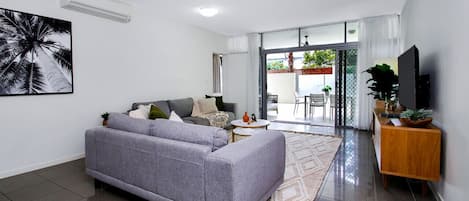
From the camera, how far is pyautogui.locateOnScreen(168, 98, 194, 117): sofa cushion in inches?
178

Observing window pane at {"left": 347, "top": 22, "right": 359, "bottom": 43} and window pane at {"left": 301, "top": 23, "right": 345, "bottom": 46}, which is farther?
window pane at {"left": 301, "top": 23, "right": 345, "bottom": 46}

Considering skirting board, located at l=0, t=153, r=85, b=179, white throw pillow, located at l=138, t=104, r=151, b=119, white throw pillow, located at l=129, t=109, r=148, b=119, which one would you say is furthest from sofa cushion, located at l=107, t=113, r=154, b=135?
skirting board, located at l=0, t=153, r=85, b=179

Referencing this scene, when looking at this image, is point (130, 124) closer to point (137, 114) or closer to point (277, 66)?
point (137, 114)

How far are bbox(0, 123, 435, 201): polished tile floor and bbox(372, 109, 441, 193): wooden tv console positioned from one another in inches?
7.3

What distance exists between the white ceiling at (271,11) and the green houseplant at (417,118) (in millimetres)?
2474

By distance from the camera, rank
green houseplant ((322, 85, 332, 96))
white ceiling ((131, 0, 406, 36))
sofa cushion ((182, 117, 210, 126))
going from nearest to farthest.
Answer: white ceiling ((131, 0, 406, 36)) < sofa cushion ((182, 117, 210, 126)) < green houseplant ((322, 85, 332, 96))

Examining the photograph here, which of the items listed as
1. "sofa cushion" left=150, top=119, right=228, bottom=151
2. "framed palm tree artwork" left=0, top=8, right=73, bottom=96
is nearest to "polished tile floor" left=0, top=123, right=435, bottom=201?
"sofa cushion" left=150, top=119, right=228, bottom=151

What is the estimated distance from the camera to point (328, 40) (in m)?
5.63

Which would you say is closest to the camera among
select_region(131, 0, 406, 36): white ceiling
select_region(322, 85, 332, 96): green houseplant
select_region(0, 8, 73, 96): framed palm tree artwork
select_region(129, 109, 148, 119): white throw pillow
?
select_region(0, 8, 73, 96): framed palm tree artwork

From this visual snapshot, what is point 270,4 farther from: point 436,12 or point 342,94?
point 342,94

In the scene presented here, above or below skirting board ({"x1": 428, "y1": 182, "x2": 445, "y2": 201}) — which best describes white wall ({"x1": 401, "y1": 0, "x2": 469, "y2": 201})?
above

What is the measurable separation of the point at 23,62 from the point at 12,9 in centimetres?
62

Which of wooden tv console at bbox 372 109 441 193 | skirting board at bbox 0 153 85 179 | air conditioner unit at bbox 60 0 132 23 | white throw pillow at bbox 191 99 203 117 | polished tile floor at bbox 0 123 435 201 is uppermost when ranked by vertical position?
air conditioner unit at bbox 60 0 132 23

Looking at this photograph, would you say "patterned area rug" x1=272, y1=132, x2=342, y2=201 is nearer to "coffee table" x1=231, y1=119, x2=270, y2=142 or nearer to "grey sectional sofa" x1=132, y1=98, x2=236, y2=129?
"coffee table" x1=231, y1=119, x2=270, y2=142
